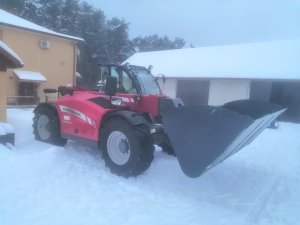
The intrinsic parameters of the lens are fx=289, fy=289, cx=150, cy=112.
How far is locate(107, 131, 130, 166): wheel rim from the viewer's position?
17.1ft

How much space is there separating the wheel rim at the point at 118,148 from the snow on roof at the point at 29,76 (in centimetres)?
1562

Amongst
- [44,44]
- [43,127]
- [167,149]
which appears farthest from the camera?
[44,44]

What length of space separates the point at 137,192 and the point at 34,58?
1868 centimetres

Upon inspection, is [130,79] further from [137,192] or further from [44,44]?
[44,44]

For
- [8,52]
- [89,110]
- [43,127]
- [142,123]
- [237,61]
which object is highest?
[237,61]

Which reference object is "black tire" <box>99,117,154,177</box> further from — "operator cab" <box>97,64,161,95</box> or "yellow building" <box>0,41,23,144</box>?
"yellow building" <box>0,41,23,144</box>

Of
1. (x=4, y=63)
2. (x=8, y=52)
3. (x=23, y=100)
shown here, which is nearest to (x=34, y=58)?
(x=23, y=100)

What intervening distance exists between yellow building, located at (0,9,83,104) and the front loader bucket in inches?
679

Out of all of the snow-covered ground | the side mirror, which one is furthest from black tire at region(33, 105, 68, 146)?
the side mirror

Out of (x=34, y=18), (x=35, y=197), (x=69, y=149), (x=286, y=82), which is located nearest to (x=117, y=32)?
(x=34, y=18)

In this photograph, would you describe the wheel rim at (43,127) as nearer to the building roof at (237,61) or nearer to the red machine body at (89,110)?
the red machine body at (89,110)

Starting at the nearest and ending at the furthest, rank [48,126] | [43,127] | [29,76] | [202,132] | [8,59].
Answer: [202,132] → [48,126] → [43,127] → [8,59] → [29,76]

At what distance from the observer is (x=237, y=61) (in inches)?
755

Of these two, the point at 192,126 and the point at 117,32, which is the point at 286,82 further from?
the point at 117,32
